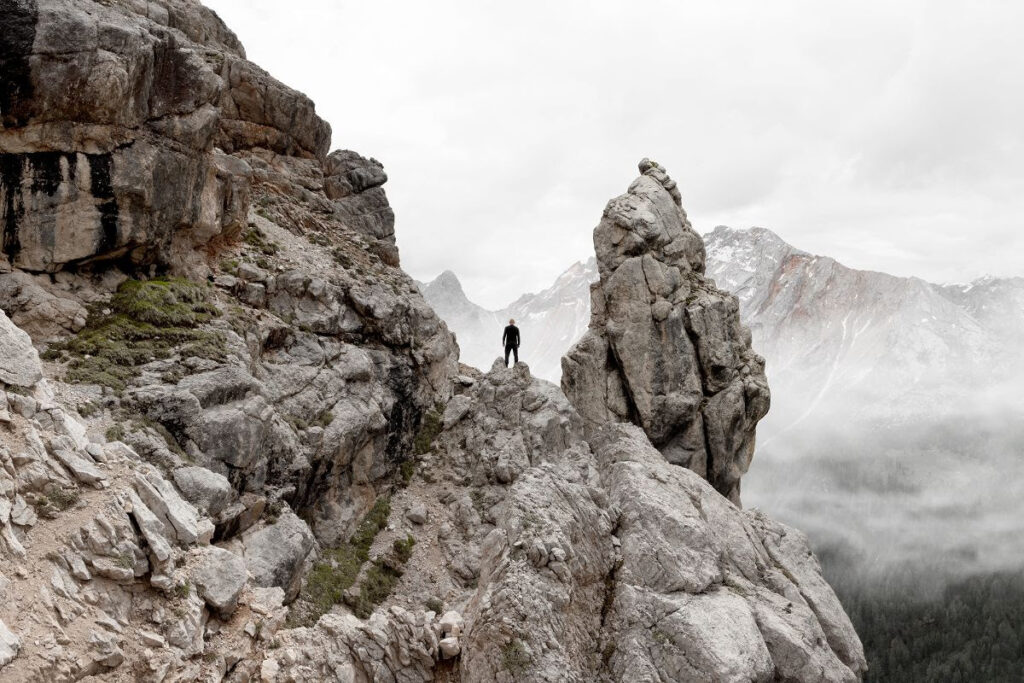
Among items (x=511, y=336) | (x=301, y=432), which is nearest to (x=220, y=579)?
(x=301, y=432)

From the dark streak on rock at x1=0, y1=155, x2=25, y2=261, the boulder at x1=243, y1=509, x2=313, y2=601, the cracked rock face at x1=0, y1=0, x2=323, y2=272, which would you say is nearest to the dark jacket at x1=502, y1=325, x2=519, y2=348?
the cracked rock face at x1=0, y1=0, x2=323, y2=272

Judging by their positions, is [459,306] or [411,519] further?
[459,306]

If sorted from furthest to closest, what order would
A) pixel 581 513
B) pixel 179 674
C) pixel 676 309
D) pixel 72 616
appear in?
pixel 676 309 < pixel 581 513 < pixel 179 674 < pixel 72 616

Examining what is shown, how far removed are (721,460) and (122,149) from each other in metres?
38.1

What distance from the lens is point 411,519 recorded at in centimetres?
3084

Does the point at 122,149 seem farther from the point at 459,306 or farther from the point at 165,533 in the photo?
the point at 459,306

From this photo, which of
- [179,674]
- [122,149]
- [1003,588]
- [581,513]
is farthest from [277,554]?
[1003,588]

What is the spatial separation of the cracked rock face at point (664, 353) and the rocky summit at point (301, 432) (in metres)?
0.21

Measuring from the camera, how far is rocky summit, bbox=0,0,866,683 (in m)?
13.7

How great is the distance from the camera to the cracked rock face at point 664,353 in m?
39.9

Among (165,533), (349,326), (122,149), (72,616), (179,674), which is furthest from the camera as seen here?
(349,326)

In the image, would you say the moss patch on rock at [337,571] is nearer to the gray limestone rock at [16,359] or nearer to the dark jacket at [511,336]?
the gray limestone rock at [16,359]

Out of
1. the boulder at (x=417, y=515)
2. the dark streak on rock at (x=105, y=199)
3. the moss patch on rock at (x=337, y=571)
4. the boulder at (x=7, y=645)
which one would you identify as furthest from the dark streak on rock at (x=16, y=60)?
the boulder at (x=417, y=515)

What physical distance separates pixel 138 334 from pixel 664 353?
29801mm
